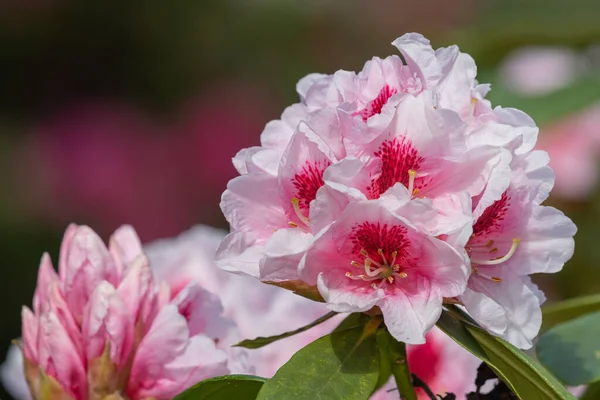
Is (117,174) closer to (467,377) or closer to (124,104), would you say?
(124,104)

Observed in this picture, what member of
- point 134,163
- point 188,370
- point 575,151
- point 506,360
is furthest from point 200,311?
point 134,163

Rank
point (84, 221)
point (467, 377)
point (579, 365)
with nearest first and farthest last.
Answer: point (579, 365) < point (467, 377) < point (84, 221)

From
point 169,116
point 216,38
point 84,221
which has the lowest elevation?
point 84,221

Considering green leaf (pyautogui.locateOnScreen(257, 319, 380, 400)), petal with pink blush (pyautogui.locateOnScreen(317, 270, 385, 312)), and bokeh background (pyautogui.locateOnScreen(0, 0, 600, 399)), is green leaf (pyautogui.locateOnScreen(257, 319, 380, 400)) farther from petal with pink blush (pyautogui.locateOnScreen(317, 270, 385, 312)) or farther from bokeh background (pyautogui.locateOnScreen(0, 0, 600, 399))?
bokeh background (pyautogui.locateOnScreen(0, 0, 600, 399))

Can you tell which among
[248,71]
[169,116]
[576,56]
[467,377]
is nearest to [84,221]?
[169,116]

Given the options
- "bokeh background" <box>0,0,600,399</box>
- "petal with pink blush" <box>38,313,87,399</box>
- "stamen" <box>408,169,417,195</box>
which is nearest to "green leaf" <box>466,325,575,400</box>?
"stamen" <box>408,169,417,195</box>

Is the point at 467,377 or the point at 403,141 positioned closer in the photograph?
the point at 403,141
